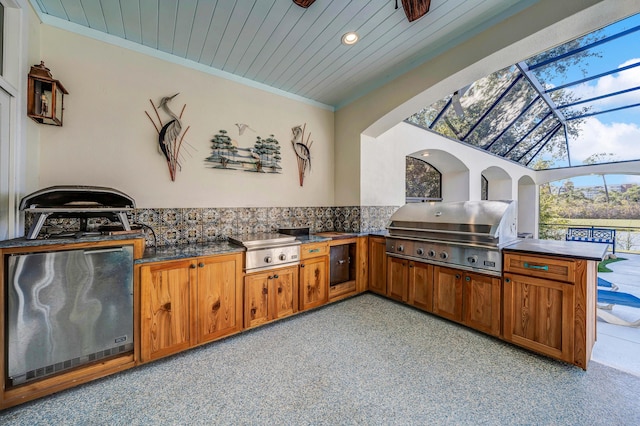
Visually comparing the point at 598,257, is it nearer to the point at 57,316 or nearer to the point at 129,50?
the point at 57,316

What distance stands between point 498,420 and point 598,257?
4.52ft

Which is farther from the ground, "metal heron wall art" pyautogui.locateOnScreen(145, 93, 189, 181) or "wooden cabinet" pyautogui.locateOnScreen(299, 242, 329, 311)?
"metal heron wall art" pyautogui.locateOnScreen(145, 93, 189, 181)

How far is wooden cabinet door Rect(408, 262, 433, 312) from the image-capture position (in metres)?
2.80

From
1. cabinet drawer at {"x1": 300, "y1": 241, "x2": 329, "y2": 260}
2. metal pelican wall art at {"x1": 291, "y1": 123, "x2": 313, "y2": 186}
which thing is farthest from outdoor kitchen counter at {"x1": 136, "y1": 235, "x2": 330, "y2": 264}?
metal pelican wall art at {"x1": 291, "y1": 123, "x2": 313, "y2": 186}

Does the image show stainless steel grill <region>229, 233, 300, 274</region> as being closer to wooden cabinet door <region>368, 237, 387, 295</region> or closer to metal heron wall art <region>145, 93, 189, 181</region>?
metal heron wall art <region>145, 93, 189, 181</region>

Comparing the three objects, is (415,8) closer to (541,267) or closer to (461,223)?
(461,223)

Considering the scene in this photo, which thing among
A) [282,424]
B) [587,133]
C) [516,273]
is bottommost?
[282,424]

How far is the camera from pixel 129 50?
7.73 ft

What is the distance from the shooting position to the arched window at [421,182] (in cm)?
512

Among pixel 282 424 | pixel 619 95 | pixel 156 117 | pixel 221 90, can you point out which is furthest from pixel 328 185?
pixel 619 95

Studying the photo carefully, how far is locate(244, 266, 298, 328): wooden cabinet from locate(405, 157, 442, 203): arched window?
3228mm

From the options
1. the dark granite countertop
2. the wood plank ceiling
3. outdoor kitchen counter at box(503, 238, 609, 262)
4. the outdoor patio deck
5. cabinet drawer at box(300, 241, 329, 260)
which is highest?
the wood plank ceiling

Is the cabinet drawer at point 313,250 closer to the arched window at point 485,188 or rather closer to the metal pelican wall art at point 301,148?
the metal pelican wall art at point 301,148

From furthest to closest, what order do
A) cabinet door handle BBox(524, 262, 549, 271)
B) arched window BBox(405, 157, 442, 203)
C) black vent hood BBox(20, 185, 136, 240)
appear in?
arched window BBox(405, 157, 442, 203), cabinet door handle BBox(524, 262, 549, 271), black vent hood BBox(20, 185, 136, 240)
